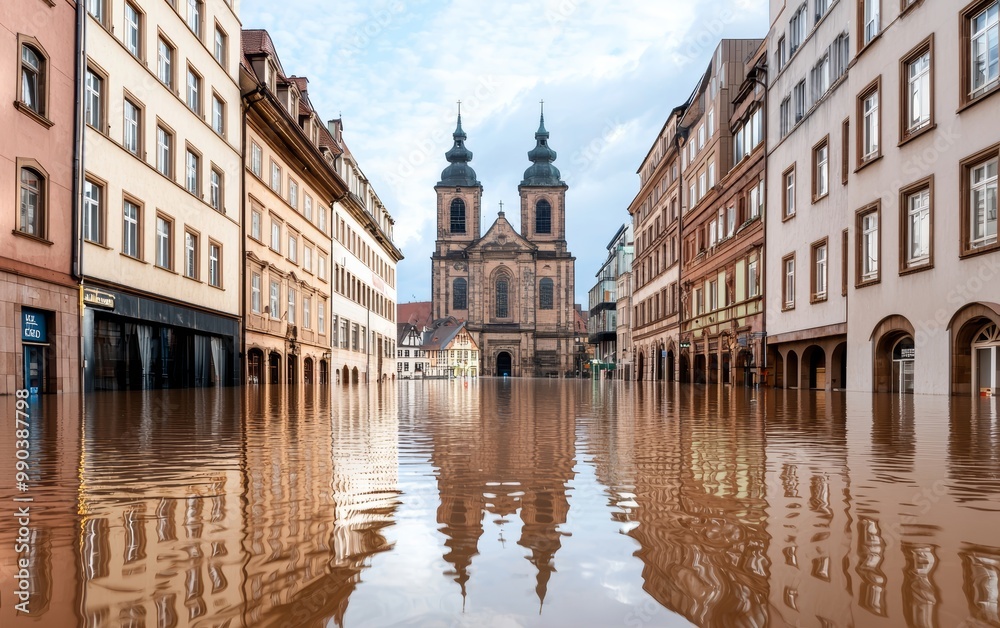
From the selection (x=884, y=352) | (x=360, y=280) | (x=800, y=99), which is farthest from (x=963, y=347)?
(x=360, y=280)

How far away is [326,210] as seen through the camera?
43688 millimetres

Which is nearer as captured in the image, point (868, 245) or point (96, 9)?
point (96, 9)

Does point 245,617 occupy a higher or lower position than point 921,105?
lower

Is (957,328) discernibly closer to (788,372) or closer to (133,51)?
(788,372)

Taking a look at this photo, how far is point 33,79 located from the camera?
17.2m

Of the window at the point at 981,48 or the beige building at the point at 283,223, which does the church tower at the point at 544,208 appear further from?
the window at the point at 981,48

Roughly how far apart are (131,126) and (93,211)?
337cm

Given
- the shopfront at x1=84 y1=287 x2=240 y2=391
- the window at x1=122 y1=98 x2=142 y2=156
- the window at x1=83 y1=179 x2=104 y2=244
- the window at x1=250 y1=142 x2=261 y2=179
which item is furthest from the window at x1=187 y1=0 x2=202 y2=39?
the shopfront at x1=84 y1=287 x2=240 y2=391

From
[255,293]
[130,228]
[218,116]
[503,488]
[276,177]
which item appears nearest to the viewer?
[503,488]

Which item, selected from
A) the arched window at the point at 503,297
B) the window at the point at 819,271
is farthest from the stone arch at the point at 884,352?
the arched window at the point at 503,297

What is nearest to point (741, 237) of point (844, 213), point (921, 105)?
point (844, 213)

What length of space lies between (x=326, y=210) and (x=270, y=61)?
10.5 m

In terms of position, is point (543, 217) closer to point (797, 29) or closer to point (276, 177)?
point (276, 177)

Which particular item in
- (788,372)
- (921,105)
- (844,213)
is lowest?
(788,372)
